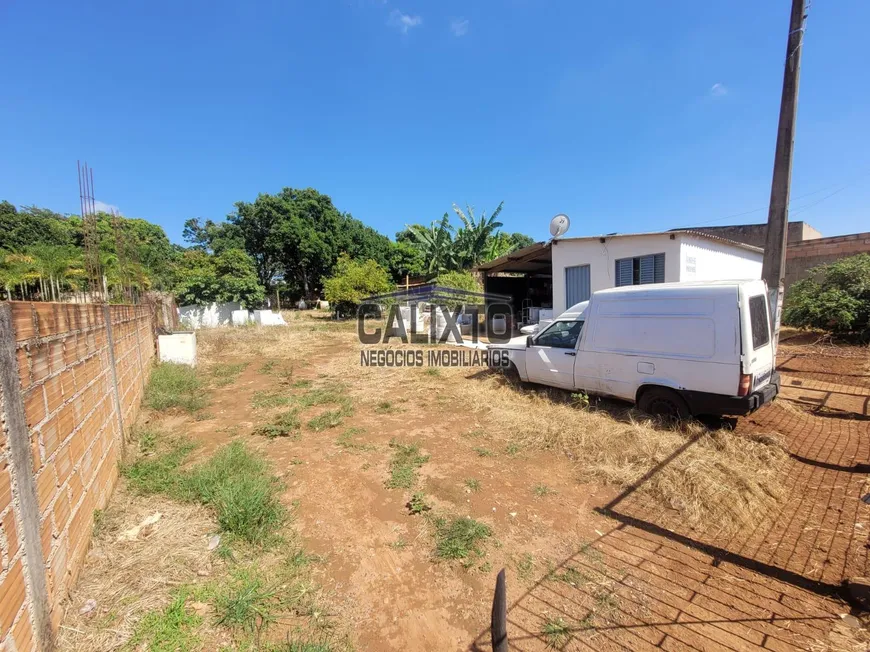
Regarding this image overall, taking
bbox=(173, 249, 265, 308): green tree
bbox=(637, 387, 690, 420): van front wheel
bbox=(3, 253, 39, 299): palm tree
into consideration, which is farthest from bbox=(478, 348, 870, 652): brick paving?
bbox=(173, 249, 265, 308): green tree

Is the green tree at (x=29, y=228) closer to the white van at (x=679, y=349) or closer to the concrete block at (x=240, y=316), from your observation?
the concrete block at (x=240, y=316)

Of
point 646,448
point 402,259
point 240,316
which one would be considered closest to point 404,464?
point 646,448

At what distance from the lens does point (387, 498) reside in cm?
344

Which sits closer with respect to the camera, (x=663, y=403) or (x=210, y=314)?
(x=663, y=403)

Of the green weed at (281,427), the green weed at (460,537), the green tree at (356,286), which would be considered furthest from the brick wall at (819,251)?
the green tree at (356,286)

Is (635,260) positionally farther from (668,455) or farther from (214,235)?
(214,235)

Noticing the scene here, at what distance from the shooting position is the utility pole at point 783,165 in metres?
6.09

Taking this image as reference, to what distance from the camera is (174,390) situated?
6.81m

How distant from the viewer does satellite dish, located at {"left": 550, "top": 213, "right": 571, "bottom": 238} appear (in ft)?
38.7

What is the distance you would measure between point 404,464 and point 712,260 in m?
11.4

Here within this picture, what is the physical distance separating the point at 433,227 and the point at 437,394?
49.5ft

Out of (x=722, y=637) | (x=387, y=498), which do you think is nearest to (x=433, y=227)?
(x=387, y=498)

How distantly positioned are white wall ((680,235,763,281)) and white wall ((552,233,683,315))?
10.4 inches

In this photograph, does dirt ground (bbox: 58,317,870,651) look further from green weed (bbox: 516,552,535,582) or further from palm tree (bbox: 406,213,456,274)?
palm tree (bbox: 406,213,456,274)
